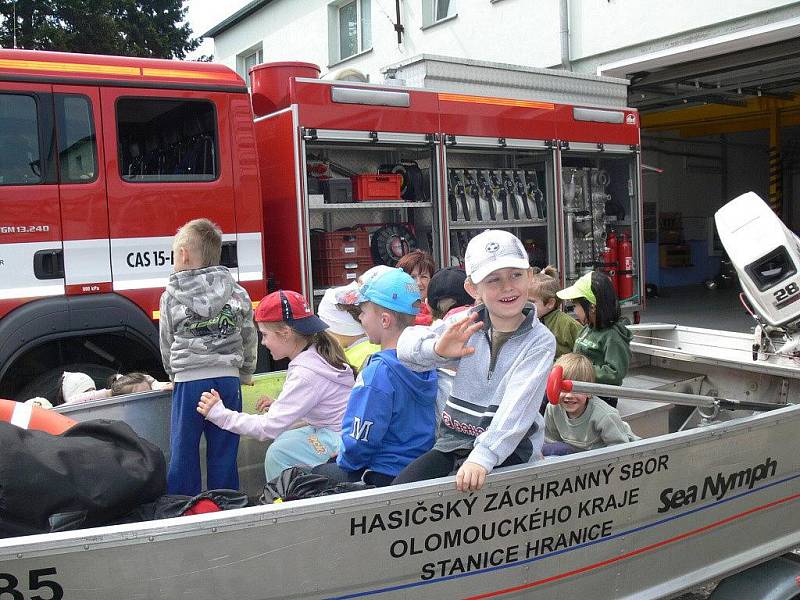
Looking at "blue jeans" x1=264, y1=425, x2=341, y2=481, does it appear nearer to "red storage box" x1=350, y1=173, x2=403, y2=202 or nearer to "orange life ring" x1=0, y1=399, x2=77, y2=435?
"orange life ring" x1=0, y1=399, x2=77, y2=435

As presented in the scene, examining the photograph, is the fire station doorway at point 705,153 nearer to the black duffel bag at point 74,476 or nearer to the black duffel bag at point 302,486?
the black duffel bag at point 302,486

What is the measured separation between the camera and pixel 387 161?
6.94 meters

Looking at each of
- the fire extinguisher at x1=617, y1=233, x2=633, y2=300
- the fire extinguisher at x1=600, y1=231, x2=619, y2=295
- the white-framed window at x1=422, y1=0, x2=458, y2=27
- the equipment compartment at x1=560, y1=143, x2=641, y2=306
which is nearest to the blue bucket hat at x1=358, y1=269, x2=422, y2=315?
the equipment compartment at x1=560, y1=143, x2=641, y2=306

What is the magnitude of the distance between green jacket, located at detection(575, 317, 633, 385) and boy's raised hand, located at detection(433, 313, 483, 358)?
5.76ft

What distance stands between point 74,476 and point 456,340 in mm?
1142

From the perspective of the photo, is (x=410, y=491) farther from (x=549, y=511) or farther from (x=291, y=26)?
(x=291, y=26)

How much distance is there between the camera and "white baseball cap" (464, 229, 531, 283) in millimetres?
2447

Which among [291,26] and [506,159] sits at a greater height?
[291,26]

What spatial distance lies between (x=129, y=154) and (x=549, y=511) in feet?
12.2

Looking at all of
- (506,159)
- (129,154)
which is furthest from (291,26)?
(129,154)

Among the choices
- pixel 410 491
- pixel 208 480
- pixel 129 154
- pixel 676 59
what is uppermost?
pixel 676 59

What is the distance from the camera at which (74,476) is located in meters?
2.19

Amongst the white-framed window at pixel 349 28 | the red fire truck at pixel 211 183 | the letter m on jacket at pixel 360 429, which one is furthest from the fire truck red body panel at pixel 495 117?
the white-framed window at pixel 349 28

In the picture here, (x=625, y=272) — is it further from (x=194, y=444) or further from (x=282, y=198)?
(x=194, y=444)
